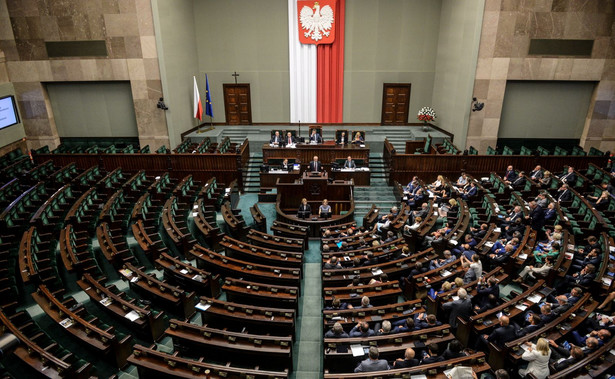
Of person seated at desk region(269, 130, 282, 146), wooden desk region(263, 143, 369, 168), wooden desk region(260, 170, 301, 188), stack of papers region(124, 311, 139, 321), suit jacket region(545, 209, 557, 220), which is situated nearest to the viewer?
stack of papers region(124, 311, 139, 321)

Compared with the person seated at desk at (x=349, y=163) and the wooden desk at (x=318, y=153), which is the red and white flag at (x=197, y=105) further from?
the person seated at desk at (x=349, y=163)

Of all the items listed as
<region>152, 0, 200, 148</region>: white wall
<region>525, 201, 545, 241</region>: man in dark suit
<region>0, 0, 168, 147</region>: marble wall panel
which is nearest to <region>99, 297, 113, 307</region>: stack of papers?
<region>525, 201, 545, 241</region>: man in dark suit

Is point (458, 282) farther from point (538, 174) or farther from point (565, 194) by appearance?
point (538, 174)

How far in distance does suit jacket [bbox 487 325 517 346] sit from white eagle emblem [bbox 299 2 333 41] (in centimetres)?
1491

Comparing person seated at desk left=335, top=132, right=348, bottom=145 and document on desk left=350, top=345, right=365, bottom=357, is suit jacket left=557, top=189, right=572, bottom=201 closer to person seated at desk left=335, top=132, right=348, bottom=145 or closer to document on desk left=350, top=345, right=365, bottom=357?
person seated at desk left=335, top=132, right=348, bottom=145

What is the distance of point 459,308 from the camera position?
6.56 meters

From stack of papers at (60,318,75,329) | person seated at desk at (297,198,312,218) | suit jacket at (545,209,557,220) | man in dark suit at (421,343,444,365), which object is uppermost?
suit jacket at (545,209,557,220)

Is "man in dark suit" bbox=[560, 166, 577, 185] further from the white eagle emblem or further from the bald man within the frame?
the white eagle emblem

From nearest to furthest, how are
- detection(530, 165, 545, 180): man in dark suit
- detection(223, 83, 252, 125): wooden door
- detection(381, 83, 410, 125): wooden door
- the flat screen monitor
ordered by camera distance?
detection(530, 165, 545, 180): man in dark suit
the flat screen monitor
detection(381, 83, 410, 125): wooden door
detection(223, 83, 252, 125): wooden door

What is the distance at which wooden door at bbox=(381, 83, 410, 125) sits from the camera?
1841 cm

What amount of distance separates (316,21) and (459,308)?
577 inches

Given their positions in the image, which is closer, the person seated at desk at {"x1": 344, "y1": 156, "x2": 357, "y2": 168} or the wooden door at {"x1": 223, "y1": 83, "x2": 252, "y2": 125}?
the person seated at desk at {"x1": 344, "y1": 156, "x2": 357, "y2": 168}

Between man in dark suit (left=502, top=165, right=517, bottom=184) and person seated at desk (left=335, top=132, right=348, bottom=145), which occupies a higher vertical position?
person seated at desk (left=335, top=132, right=348, bottom=145)

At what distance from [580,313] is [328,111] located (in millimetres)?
14088
